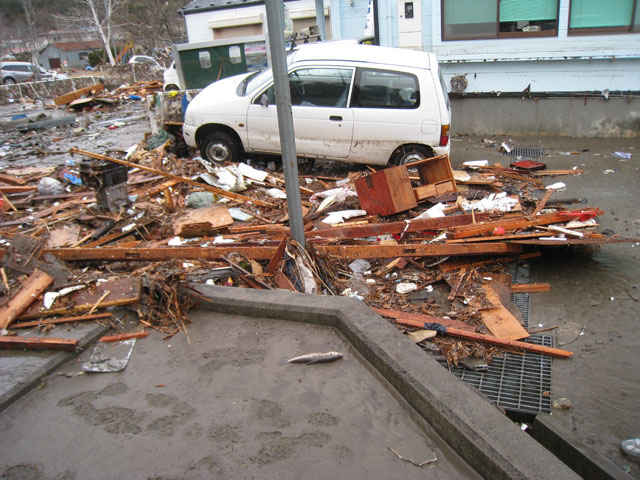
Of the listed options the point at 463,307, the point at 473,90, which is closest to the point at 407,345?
the point at 463,307

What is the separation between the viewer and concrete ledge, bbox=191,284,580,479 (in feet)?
7.92

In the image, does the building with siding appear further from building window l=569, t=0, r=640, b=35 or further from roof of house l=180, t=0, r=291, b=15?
roof of house l=180, t=0, r=291, b=15

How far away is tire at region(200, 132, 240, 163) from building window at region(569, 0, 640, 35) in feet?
30.0

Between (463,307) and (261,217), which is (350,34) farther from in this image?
(463,307)

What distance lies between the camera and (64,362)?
140 inches

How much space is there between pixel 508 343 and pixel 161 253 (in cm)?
373

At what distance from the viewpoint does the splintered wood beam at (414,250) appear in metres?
5.25

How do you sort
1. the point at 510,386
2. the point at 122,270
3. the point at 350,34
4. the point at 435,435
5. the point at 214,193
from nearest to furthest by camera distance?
the point at 435,435 < the point at 510,386 < the point at 122,270 < the point at 214,193 < the point at 350,34

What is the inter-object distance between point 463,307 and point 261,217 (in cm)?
330

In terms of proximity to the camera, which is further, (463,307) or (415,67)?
(415,67)

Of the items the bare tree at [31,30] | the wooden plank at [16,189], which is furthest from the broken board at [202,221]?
the bare tree at [31,30]

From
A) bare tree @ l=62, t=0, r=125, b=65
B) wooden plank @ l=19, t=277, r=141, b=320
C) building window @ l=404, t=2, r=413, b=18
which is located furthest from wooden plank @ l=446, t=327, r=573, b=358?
bare tree @ l=62, t=0, r=125, b=65

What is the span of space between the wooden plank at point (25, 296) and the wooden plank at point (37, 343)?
0.29m

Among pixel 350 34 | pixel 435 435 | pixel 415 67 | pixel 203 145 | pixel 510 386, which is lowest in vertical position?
pixel 510 386
